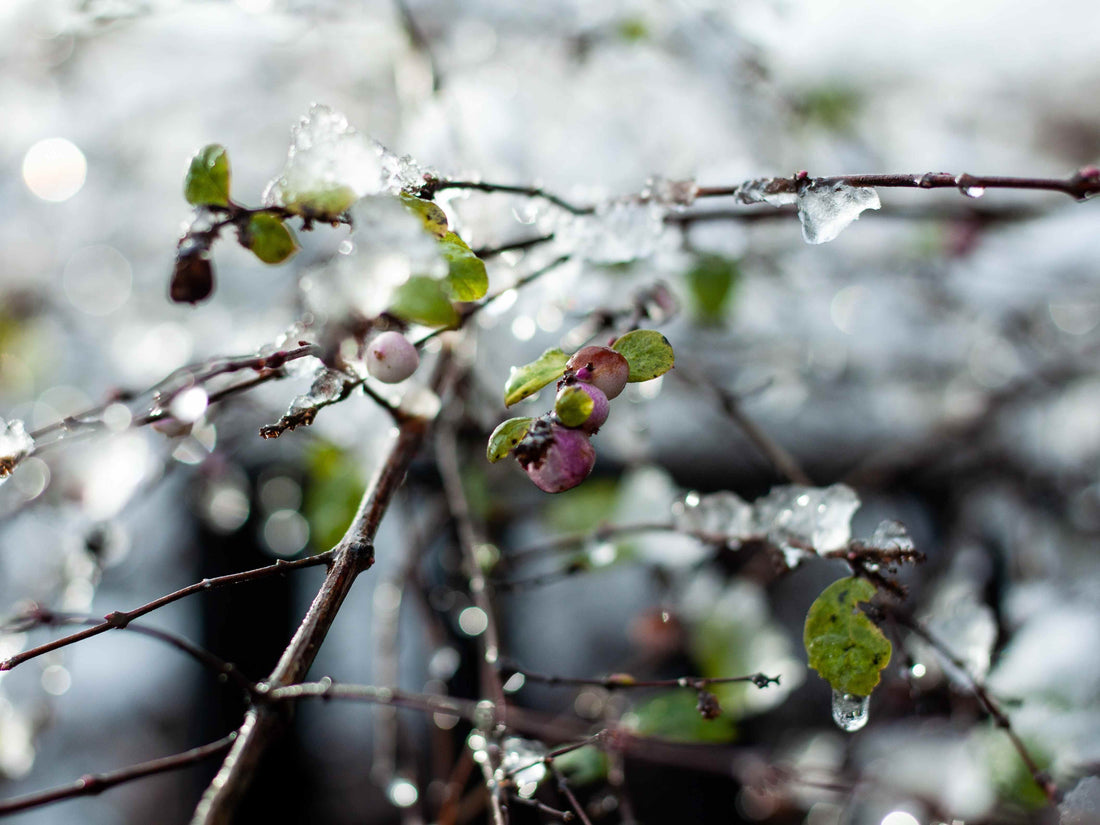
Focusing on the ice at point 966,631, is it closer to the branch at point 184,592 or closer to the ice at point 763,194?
the ice at point 763,194

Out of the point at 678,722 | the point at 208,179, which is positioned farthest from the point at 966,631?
the point at 208,179

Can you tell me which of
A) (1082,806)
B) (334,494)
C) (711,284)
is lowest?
(1082,806)

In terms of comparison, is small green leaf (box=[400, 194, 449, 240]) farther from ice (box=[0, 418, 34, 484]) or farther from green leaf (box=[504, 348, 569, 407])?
ice (box=[0, 418, 34, 484])

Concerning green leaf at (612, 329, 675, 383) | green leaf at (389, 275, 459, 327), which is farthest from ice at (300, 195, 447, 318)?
green leaf at (612, 329, 675, 383)

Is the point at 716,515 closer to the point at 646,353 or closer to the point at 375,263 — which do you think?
the point at 646,353

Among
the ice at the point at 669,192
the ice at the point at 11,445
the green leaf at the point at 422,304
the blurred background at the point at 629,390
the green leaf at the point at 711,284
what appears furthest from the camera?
the green leaf at the point at 711,284

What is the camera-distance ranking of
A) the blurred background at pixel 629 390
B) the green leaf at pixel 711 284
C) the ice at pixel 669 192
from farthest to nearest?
the green leaf at pixel 711 284
the blurred background at pixel 629 390
the ice at pixel 669 192

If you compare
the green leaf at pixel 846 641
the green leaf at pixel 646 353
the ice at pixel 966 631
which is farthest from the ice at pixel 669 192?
the ice at pixel 966 631
